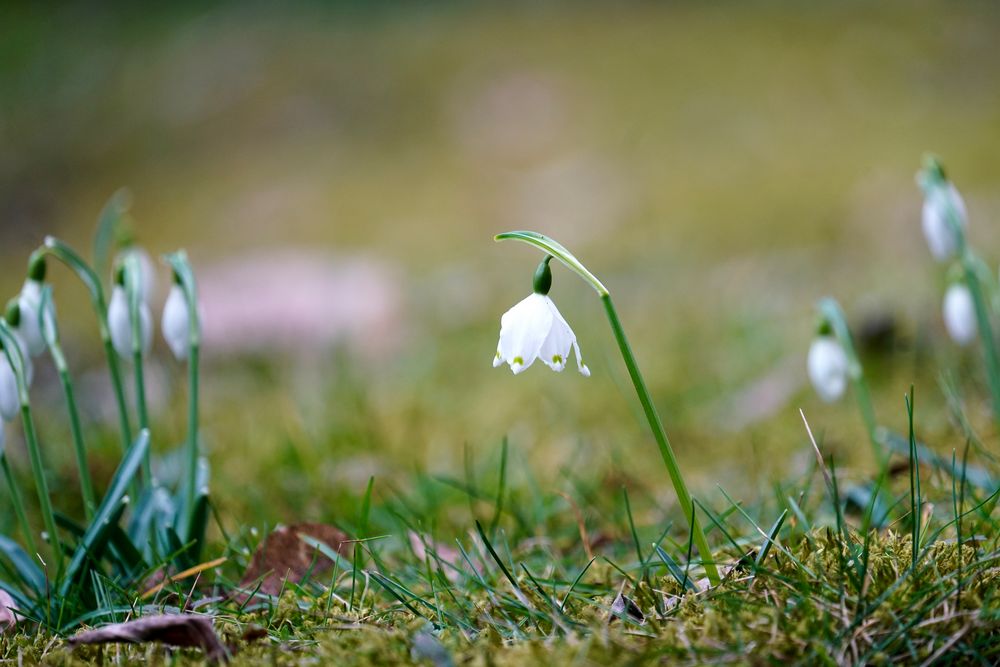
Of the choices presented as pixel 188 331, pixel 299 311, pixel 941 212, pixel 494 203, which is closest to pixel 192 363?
pixel 188 331

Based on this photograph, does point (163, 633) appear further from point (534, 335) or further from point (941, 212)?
point (941, 212)

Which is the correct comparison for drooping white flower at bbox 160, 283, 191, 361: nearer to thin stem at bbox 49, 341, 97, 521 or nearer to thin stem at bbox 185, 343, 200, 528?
thin stem at bbox 185, 343, 200, 528

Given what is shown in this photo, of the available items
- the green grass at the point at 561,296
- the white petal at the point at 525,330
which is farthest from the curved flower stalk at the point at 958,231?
the white petal at the point at 525,330

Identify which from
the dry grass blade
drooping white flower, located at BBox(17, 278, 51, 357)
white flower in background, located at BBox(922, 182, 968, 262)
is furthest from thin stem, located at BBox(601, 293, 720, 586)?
drooping white flower, located at BBox(17, 278, 51, 357)

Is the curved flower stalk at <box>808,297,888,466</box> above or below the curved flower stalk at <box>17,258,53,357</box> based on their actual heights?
below

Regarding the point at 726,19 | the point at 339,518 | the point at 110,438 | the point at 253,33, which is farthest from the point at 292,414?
the point at 253,33

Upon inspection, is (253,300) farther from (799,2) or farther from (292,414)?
(799,2)
